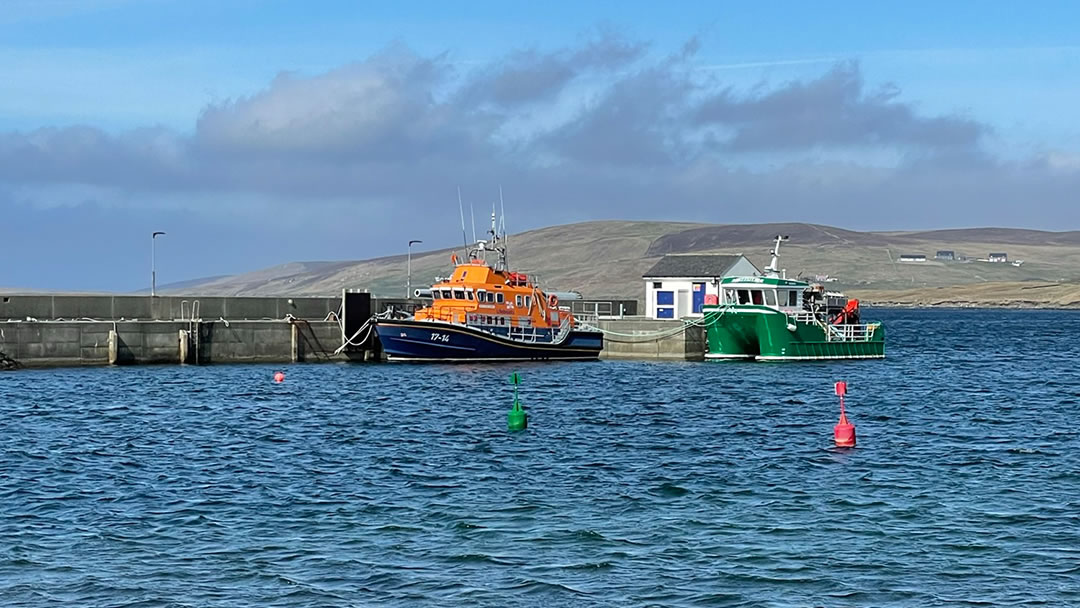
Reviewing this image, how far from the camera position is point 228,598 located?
1711 centimetres

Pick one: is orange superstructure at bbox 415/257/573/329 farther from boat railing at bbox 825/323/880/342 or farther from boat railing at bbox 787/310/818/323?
boat railing at bbox 825/323/880/342

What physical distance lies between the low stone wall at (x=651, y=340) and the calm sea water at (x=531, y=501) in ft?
63.3

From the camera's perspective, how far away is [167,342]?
5816 cm

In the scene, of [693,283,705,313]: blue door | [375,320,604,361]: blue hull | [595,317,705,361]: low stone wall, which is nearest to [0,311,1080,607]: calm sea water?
[375,320,604,361]: blue hull

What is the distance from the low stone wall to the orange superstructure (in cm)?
577

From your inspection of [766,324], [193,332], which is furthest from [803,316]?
[193,332]

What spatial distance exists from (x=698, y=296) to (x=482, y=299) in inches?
711

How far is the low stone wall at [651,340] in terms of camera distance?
218 feet

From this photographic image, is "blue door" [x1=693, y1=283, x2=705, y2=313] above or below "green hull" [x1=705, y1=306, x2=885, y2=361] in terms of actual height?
above

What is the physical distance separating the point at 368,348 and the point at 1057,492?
135 ft

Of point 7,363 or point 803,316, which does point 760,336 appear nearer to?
point 803,316

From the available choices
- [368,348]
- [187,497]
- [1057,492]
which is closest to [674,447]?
[1057,492]

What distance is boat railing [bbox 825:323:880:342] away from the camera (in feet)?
224

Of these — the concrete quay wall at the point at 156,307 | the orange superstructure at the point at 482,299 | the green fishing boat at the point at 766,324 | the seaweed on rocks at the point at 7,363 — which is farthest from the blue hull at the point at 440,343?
the seaweed on rocks at the point at 7,363
